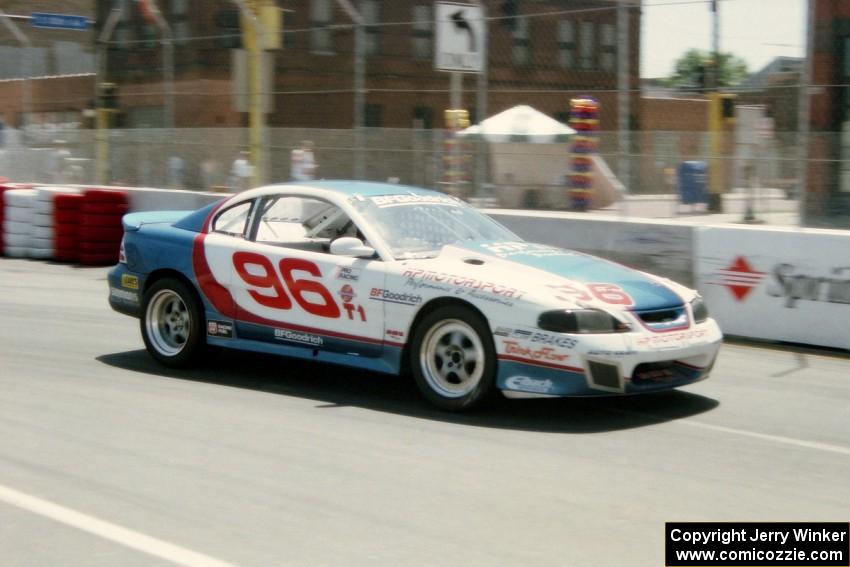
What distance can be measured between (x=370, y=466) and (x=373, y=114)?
455 inches

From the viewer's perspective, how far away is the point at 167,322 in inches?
358

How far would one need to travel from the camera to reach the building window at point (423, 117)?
15.7 metres

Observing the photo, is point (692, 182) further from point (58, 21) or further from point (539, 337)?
point (58, 21)

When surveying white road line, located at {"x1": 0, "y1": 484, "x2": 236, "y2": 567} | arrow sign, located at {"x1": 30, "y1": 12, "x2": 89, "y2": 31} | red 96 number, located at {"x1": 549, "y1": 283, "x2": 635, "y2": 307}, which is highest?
arrow sign, located at {"x1": 30, "y1": 12, "x2": 89, "y2": 31}

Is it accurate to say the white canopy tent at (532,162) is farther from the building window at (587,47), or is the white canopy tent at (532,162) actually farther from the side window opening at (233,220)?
the side window opening at (233,220)

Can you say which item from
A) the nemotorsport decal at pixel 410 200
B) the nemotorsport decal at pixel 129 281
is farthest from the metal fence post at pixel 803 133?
the nemotorsport decal at pixel 129 281

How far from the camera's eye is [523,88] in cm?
1602

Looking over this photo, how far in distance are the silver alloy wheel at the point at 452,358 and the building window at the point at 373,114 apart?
31.9 ft

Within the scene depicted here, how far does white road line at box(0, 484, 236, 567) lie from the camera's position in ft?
15.3

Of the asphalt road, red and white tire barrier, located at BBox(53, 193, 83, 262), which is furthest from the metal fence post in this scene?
red and white tire barrier, located at BBox(53, 193, 83, 262)

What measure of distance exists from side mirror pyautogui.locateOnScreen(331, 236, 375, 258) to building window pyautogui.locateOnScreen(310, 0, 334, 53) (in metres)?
11.3

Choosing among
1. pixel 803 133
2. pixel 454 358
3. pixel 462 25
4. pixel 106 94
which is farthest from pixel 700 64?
pixel 106 94

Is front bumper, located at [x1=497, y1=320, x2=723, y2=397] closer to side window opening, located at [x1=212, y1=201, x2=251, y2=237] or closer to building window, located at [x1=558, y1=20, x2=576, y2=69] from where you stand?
side window opening, located at [x1=212, y1=201, x2=251, y2=237]

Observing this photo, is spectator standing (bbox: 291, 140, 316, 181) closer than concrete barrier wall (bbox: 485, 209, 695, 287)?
No
